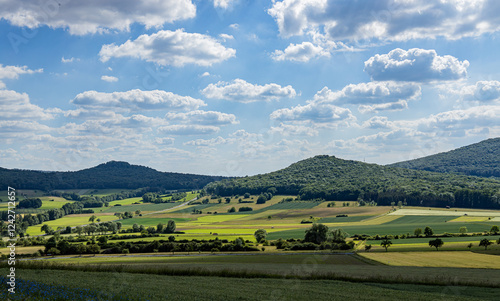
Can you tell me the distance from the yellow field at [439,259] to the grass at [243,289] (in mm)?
21265

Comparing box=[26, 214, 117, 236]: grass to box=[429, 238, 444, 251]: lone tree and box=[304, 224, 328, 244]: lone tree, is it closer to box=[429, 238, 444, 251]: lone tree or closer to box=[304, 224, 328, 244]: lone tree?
box=[304, 224, 328, 244]: lone tree

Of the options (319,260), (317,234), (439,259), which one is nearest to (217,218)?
(317,234)

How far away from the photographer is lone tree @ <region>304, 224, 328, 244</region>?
8757 cm

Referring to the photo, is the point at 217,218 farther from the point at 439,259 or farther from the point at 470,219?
the point at 439,259

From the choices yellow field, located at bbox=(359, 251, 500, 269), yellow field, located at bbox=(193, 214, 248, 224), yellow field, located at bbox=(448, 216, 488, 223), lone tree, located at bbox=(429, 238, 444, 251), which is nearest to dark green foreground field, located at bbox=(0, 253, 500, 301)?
yellow field, located at bbox=(359, 251, 500, 269)

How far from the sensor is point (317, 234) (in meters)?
88.6

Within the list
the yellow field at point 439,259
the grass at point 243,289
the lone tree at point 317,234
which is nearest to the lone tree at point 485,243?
the yellow field at point 439,259

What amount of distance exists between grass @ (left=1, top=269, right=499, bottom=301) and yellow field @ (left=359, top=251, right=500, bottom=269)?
2127 centimetres

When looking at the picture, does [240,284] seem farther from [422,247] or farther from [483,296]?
[422,247]

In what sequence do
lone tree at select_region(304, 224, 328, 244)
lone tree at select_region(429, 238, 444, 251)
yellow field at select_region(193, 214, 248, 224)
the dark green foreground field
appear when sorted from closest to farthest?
the dark green foreground field → lone tree at select_region(429, 238, 444, 251) → lone tree at select_region(304, 224, 328, 244) → yellow field at select_region(193, 214, 248, 224)

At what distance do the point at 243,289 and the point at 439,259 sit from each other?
1561 inches

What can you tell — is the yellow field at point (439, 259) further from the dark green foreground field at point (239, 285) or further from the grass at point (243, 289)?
the grass at point (243, 289)

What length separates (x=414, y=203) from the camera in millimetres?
170125

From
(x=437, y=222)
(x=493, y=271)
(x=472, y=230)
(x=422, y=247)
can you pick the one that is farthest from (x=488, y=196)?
(x=493, y=271)
